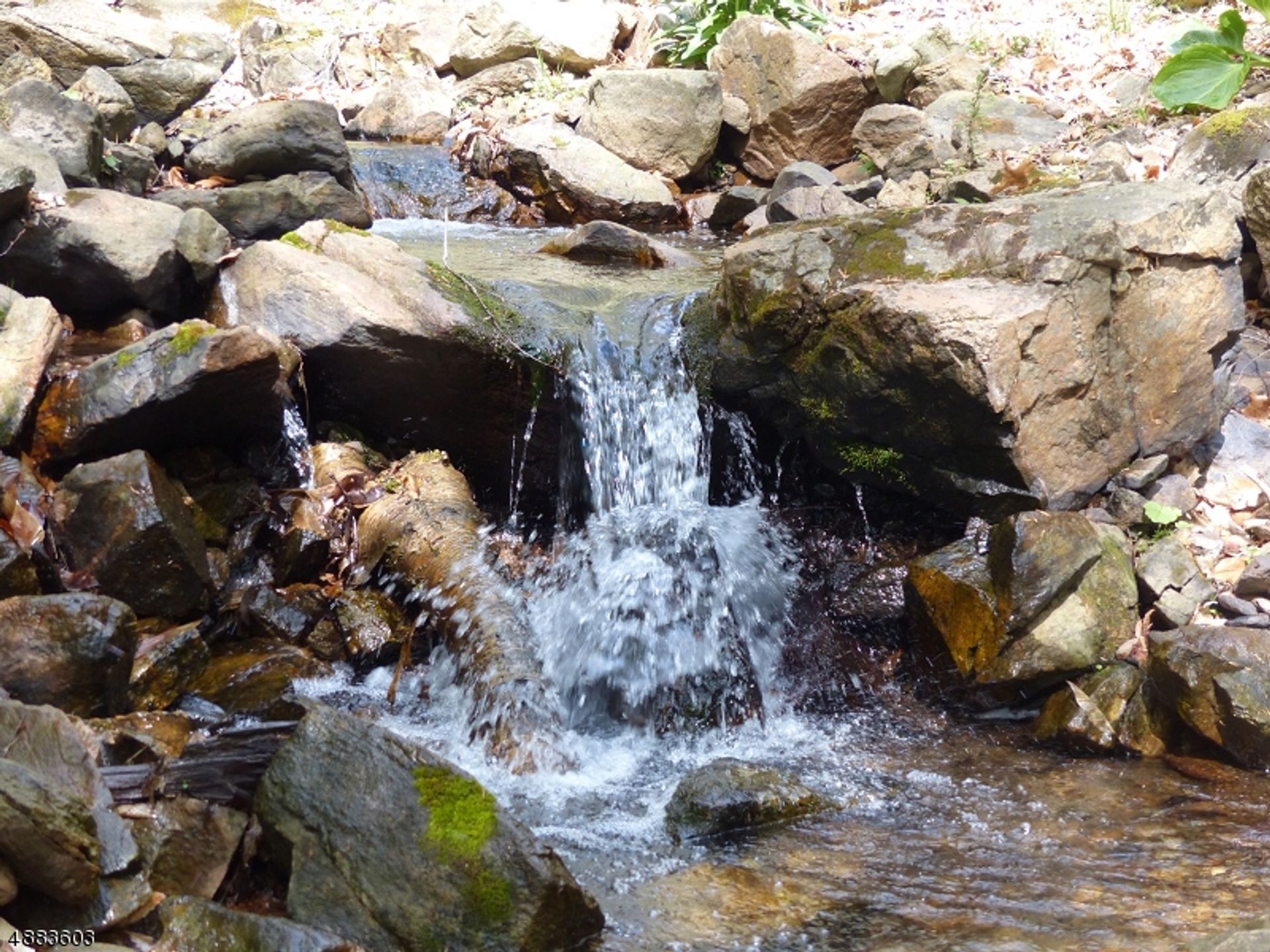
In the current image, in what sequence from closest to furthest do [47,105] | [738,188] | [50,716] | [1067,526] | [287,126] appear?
[50,716]
[1067,526]
[47,105]
[287,126]
[738,188]

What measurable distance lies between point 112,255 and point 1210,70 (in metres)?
5.96

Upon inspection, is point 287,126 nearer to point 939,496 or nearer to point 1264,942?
point 939,496

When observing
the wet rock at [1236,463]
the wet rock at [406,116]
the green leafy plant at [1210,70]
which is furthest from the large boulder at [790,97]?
the wet rock at [1236,463]

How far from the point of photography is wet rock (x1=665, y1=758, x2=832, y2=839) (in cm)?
377

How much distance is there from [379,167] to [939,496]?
616cm

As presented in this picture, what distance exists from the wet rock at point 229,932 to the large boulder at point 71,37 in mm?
7862

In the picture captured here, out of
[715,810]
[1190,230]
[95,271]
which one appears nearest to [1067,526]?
[1190,230]

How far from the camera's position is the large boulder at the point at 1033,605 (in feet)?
14.8

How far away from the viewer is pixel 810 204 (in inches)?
309

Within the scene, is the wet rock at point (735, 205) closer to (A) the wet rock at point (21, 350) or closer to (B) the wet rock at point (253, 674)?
(A) the wet rock at point (21, 350)

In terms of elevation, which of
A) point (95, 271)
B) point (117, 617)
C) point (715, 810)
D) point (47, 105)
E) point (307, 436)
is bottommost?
point (715, 810)

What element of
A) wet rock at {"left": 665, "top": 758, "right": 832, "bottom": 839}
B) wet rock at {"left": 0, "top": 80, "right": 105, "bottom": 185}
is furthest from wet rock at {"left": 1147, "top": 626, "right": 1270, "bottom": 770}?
wet rock at {"left": 0, "top": 80, "right": 105, "bottom": 185}

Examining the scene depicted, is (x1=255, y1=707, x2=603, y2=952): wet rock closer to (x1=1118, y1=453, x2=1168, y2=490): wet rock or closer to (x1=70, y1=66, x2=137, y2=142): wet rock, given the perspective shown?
(x1=1118, y1=453, x2=1168, y2=490): wet rock

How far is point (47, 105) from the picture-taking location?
6062mm
